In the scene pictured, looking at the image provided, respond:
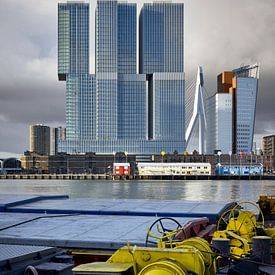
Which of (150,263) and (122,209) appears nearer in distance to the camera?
(150,263)

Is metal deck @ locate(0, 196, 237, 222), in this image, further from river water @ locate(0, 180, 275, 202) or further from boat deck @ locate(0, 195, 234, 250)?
river water @ locate(0, 180, 275, 202)

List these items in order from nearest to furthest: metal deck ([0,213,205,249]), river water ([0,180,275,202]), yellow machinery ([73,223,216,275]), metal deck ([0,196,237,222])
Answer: yellow machinery ([73,223,216,275]), metal deck ([0,213,205,249]), metal deck ([0,196,237,222]), river water ([0,180,275,202])

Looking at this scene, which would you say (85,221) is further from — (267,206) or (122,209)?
(267,206)

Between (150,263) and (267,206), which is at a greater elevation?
(150,263)

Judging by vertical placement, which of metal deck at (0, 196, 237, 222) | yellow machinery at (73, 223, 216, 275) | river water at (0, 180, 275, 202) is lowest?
river water at (0, 180, 275, 202)

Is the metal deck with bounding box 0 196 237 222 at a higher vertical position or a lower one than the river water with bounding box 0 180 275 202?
higher

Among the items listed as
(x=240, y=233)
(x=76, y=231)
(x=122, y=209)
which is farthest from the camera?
(x=122, y=209)

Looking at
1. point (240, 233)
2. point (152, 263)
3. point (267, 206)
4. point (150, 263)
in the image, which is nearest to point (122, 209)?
point (240, 233)

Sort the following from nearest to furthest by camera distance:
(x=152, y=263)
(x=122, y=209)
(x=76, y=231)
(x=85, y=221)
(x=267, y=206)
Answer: (x=152, y=263) < (x=76, y=231) < (x=85, y=221) < (x=122, y=209) < (x=267, y=206)

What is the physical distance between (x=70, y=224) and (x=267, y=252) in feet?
24.8

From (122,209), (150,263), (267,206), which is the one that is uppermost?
(150,263)

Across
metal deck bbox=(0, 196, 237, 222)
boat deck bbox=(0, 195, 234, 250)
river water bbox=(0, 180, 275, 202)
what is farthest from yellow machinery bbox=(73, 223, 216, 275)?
river water bbox=(0, 180, 275, 202)

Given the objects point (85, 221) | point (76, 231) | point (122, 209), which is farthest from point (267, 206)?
point (76, 231)

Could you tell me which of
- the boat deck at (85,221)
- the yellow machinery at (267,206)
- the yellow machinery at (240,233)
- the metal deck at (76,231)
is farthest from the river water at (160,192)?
the yellow machinery at (240,233)
